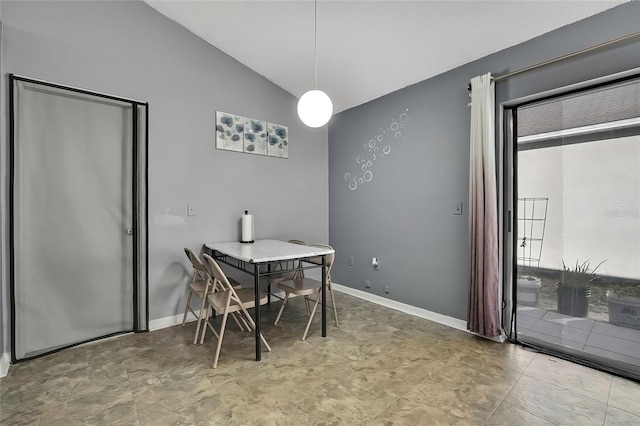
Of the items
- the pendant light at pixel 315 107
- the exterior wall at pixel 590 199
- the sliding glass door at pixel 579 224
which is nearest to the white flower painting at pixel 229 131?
the pendant light at pixel 315 107

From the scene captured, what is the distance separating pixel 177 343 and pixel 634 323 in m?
3.61

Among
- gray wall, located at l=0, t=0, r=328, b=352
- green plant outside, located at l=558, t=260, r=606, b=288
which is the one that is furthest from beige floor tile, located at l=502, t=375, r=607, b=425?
gray wall, located at l=0, t=0, r=328, b=352

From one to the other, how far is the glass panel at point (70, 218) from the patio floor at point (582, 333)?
374 cm

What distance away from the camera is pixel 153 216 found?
2973 mm

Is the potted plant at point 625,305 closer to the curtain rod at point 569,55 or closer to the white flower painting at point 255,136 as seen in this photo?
the curtain rod at point 569,55

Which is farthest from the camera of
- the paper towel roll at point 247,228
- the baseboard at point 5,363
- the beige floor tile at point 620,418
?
the paper towel roll at point 247,228

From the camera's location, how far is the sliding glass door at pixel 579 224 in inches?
87.1

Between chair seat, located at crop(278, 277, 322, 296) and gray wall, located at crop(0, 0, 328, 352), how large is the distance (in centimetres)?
89

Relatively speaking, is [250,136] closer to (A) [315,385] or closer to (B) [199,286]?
(B) [199,286]

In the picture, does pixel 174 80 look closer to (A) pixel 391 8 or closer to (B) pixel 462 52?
(A) pixel 391 8

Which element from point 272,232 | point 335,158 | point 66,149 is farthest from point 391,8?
point 66,149

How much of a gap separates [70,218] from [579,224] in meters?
4.25

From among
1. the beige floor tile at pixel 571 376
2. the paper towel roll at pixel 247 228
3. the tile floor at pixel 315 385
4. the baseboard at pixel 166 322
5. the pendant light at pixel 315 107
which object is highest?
the pendant light at pixel 315 107

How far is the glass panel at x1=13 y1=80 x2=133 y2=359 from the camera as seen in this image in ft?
7.80
